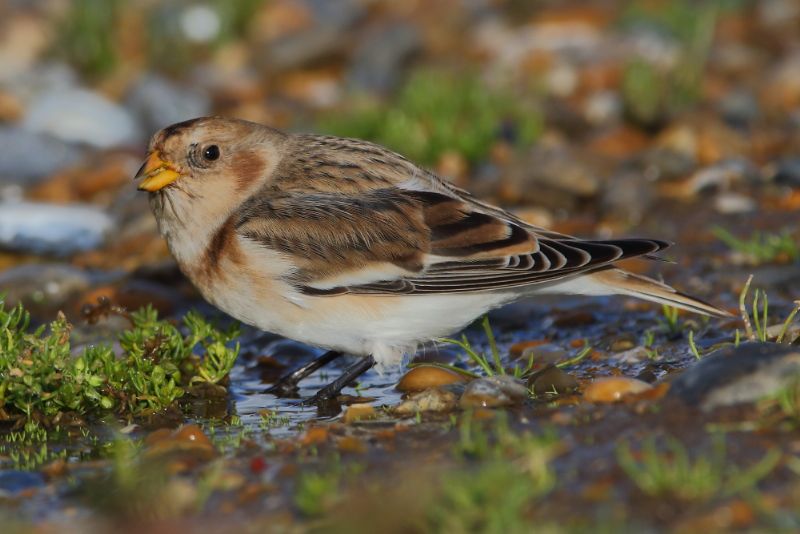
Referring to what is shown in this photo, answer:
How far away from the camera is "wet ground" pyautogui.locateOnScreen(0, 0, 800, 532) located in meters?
2.99

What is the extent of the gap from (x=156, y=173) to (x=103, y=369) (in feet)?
2.68

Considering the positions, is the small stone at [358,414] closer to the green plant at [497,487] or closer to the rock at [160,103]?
the green plant at [497,487]

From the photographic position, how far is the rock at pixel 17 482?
3.39m

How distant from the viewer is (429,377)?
4391 millimetres

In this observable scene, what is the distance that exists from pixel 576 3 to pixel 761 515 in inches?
315

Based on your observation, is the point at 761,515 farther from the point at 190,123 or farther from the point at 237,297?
the point at 190,123

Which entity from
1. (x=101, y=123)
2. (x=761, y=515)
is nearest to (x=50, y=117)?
(x=101, y=123)

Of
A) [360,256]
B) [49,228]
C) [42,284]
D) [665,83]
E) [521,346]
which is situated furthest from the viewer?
[665,83]

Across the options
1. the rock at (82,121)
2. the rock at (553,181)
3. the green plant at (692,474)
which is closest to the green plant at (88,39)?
the rock at (82,121)

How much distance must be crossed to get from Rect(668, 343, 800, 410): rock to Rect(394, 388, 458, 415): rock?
78 centimetres

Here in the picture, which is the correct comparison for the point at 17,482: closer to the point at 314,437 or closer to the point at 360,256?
the point at 314,437

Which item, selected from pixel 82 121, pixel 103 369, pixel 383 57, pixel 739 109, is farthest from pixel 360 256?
pixel 383 57

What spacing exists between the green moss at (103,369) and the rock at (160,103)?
3.88 m

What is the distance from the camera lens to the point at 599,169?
22.4 ft
